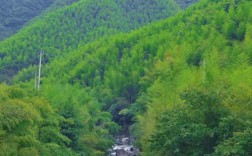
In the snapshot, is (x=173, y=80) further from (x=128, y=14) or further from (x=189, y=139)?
(x=128, y=14)

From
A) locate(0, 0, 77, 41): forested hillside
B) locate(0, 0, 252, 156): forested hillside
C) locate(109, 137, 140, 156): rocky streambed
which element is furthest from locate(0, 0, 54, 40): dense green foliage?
locate(109, 137, 140, 156): rocky streambed

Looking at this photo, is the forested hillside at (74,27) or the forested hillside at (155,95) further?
the forested hillside at (74,27)

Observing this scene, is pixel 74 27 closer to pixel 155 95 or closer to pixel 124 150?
pixel 124 150

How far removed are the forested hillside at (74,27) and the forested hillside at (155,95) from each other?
12.8 meters

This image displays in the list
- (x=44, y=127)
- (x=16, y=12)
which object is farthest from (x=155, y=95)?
(x=16, y=12)

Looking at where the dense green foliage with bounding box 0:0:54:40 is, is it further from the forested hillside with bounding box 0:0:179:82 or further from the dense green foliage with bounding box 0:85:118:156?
the dense green foliage with bounding box 0:85:118:156

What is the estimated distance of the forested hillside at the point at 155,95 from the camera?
811 inches

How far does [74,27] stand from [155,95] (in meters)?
61.4

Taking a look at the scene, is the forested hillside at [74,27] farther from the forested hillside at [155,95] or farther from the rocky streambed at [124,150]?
the rocky streambed at [124,150]

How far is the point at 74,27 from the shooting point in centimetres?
9544

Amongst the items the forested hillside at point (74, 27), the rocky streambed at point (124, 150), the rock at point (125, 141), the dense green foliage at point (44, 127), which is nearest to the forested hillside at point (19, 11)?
the forested hillside at point (74, 27)

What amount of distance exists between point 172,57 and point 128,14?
5945cm

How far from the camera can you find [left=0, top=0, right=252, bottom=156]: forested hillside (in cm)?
2059

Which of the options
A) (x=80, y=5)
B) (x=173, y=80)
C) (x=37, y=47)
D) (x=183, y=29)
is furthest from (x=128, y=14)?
(x=173, y=80)
